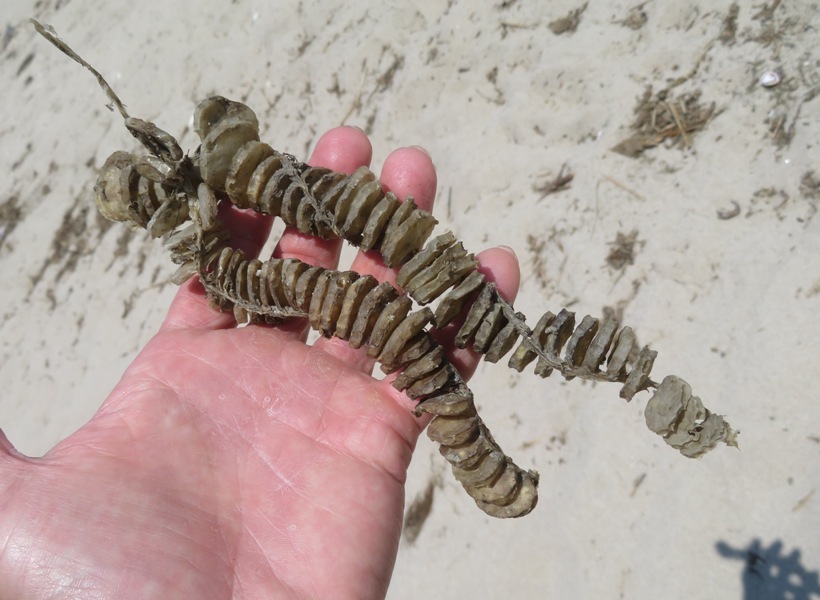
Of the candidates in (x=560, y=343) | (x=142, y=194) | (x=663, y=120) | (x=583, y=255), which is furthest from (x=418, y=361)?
(x=663, y=120)

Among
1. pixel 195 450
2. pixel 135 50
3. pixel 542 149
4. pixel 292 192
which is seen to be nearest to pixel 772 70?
pixel 542 149

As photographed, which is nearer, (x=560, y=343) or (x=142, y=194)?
(x=560, y=343)

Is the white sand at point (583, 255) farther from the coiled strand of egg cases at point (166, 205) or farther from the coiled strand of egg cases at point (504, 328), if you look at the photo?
the coiled strand of egg cases at point (166, 205)

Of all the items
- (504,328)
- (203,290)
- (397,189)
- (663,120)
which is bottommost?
(203,290)

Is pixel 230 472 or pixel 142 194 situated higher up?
pixel 142 194

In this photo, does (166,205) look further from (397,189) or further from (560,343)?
(560,343)

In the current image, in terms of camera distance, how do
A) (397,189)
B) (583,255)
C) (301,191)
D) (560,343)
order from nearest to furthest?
(560,343) < (301,191) < (397,189) < (583,255)

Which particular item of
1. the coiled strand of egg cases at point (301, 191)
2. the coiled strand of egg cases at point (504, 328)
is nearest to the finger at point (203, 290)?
the coiled strand of egg cases at point (301, 191)

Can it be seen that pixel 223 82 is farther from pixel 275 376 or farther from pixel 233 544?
pixel 233 544
